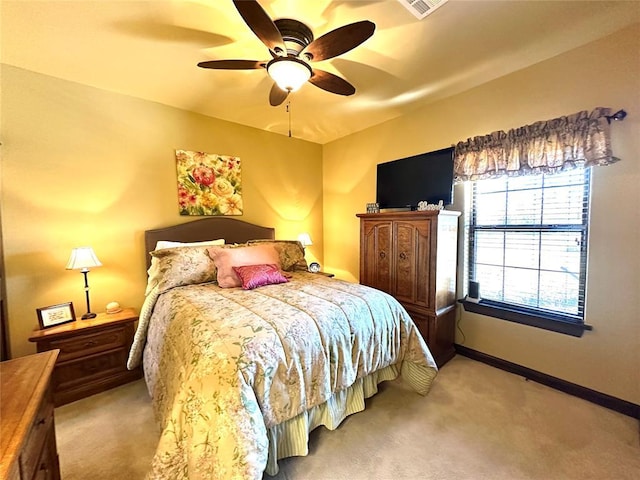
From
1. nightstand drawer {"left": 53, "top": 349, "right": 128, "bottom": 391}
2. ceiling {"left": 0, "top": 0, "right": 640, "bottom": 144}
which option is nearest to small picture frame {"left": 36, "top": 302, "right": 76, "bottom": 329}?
nightstand drawer {"left": 53, "top": 349, "right": 128, "bottom": 391}

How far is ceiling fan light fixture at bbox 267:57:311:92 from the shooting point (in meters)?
1.66

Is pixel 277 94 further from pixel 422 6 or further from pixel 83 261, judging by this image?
pixel 83 261

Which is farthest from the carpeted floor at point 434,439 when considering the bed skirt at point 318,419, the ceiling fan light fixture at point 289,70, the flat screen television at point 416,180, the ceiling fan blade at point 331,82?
the ceiling fan blade at point 331,82

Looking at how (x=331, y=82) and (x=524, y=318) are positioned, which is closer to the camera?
(x=331, y=82)

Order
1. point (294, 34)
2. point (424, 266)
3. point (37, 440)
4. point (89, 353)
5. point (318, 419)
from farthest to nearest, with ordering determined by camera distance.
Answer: point (424, 266)
point (89, 353)
point (294, 34)
point (318, 419)
point (37, 440)

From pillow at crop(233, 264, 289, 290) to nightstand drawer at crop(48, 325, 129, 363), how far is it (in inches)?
43.8

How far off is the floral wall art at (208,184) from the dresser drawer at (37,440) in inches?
86.9

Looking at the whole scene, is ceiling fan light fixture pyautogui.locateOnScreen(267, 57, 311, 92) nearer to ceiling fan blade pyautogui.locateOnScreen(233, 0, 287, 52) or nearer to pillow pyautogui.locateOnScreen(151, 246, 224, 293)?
ceiling fan blade pyautogui.locateOnScreen(233, 0, 287, 52)

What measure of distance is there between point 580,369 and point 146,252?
4.00 m

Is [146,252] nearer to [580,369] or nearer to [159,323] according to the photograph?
[159,323]

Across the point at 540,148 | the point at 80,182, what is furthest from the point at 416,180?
the point at 80,182

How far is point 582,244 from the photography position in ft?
6.97

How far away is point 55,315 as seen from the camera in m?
2.18

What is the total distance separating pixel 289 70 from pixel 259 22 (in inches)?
13.3
